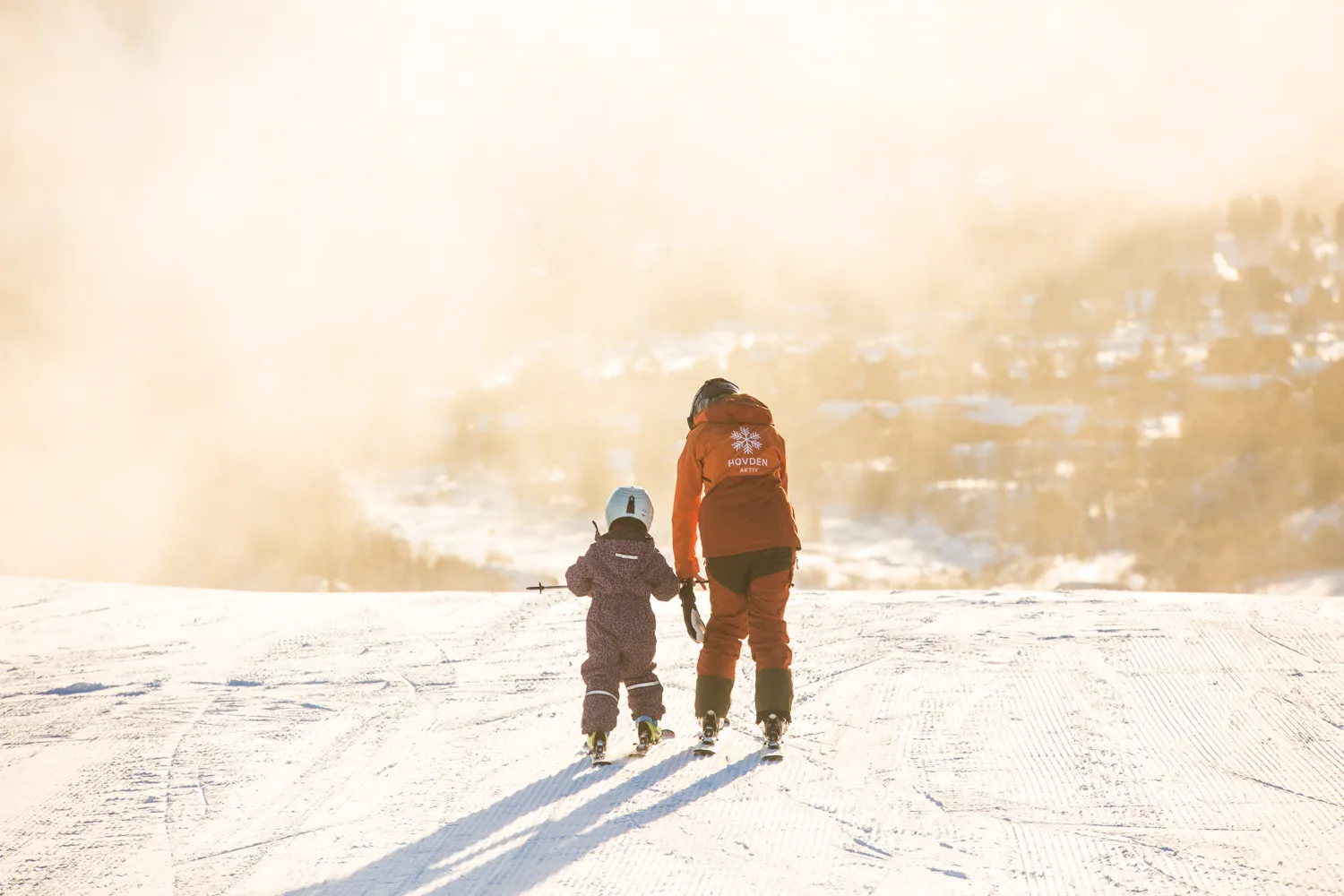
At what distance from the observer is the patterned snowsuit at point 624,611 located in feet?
15.5

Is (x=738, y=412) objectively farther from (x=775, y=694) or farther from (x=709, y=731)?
(x=709, y=731)

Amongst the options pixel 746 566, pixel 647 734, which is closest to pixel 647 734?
pixel 647 734

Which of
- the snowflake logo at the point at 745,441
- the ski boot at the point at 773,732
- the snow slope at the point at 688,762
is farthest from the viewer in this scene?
the snowflake logo at the point at 745,441

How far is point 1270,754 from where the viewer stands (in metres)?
4.47

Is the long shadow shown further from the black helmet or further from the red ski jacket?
the black helmet

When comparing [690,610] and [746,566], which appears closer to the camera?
[746,566]

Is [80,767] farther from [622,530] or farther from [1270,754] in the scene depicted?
[1270,754]

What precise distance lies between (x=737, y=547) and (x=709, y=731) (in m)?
0.81

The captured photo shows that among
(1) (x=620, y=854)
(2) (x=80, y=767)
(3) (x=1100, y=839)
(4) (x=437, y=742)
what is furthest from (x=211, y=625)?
(3) (x=1100, y=839)

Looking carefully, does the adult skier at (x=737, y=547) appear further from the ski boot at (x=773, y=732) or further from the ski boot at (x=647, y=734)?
the ski boot at (x=647, y=734)

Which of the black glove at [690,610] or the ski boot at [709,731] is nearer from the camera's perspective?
the ski boot at [709,731]

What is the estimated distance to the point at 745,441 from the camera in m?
4.82

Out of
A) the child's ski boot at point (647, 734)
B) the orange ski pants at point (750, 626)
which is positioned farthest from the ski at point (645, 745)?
the orange ski pants at point (750, 626)

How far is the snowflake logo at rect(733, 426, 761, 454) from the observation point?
A: 480cm
